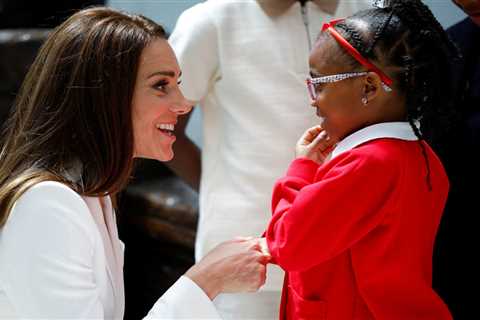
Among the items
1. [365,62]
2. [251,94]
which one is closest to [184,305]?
[365,62]

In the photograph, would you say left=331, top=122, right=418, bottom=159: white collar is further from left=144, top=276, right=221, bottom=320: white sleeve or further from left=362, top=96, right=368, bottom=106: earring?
left=144, top=276, right=221, bottom=320: white sleeve

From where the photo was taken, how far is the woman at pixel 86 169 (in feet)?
4.32

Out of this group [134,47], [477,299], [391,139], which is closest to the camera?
[391,139]

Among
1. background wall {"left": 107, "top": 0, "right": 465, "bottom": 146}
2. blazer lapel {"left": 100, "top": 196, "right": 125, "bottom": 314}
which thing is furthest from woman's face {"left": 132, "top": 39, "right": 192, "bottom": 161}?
background wall {"left": 107, "top": 0, "right": 465, "bottom": 146}

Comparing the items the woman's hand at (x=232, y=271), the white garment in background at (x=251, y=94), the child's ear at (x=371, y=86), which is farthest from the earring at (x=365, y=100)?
the white garment in background at (x=251, y=94)

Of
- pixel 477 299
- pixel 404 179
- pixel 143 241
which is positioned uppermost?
pixel 404 179

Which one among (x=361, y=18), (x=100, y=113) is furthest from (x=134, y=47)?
(x=361, y=18)

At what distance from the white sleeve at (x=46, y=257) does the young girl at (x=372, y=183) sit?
384mm

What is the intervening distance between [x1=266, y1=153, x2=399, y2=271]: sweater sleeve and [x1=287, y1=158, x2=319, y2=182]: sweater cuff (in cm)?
11

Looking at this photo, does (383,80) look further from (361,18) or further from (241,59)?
(241,59)

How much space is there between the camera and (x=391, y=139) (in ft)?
4.61

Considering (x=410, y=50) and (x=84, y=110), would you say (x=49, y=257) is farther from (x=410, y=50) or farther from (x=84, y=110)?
(x=410, y=50)

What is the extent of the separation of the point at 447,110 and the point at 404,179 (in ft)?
0.67

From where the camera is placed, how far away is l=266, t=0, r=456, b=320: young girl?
1.37 metres
